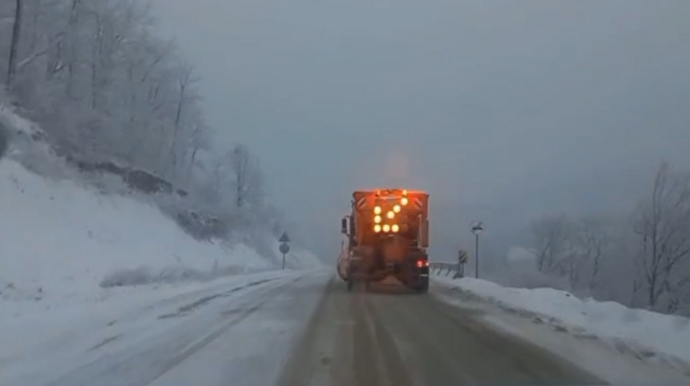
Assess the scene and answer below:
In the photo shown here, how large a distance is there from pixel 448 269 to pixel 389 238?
61.5 ft

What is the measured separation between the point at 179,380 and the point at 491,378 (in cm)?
368

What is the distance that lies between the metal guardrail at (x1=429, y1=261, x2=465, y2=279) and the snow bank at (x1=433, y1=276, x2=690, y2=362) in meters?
17.6

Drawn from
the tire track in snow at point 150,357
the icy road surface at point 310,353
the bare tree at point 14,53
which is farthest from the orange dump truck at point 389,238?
the bare tree at point 14,53

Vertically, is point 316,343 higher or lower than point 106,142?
lower

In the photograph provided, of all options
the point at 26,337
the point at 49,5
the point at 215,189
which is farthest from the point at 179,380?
the point at 215,189

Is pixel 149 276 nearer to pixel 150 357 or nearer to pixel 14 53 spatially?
pixel 150 357

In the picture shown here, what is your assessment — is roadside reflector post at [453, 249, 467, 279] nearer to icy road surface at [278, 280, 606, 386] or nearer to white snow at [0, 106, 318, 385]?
white snow at [0, 106, 318, 385]

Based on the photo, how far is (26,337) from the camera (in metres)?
13.7

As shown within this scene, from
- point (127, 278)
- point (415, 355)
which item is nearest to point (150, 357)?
point (415, 355)

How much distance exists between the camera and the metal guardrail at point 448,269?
4619 cm

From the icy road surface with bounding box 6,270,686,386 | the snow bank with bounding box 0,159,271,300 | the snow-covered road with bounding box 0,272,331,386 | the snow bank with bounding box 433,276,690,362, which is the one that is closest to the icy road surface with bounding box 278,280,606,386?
the icy road surface with bounding box 6,270,686,386

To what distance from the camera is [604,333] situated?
16031mm

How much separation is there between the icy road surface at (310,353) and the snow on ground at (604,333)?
4.9 inches

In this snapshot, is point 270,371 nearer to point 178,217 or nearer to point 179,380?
point 179,380
